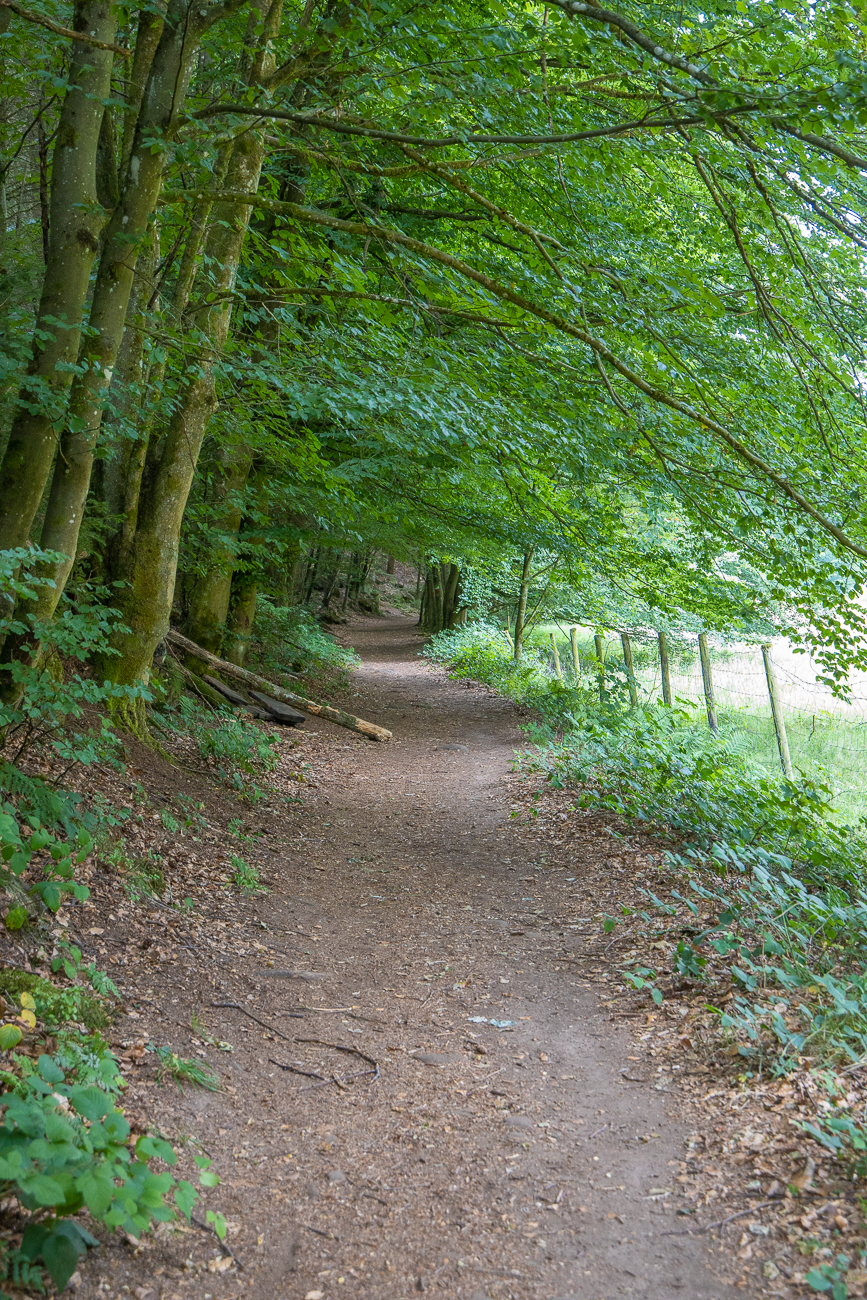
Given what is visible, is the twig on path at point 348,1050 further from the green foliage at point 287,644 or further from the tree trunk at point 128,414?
the green foliage at point 287,644

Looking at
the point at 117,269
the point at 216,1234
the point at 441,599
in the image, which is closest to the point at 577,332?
the point at 117,269

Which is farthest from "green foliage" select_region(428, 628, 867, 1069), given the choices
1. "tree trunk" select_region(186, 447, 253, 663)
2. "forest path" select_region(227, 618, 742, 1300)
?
"tree trunk" select_region(186, 447, 253, 663)

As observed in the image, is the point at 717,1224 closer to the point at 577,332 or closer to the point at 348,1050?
the point at 348,1050

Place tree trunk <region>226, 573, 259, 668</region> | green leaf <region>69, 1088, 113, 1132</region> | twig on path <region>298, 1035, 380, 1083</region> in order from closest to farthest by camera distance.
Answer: green leaf <region>69, 1088, 113, 1132</region>, twig on path <region>298, 1035, 380, 1083</region>, tree trunk <region>226, 573, 259, 668</region>

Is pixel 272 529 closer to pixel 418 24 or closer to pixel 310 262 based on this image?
pixel 310 262

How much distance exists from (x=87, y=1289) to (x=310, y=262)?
737cm

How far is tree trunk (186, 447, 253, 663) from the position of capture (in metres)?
9.15

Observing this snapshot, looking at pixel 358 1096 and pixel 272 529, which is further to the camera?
pixel 272 529

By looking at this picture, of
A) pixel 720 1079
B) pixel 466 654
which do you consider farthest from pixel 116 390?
pixel 466 654

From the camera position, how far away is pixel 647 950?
4914 mm

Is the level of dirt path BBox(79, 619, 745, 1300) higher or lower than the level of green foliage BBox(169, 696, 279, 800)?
lower

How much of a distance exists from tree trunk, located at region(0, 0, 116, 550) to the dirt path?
114 inches

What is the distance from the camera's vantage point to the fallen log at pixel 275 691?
1026cm

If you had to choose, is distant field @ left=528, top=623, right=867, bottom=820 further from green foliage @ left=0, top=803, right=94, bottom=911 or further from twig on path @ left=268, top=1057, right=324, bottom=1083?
green foliage @ left=0, top=803, right=94, bottom=911
